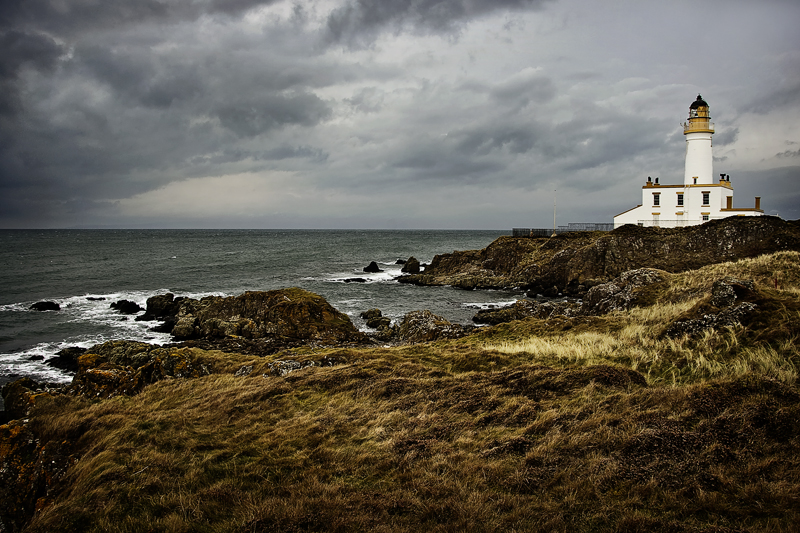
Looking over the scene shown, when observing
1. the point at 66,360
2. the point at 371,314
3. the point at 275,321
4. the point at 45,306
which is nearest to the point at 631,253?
the point at 371,314

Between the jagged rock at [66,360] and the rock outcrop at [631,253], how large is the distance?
114 ft

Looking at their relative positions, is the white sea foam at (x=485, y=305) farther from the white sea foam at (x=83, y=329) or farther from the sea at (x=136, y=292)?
the white sea foam at (x=83, y=329)

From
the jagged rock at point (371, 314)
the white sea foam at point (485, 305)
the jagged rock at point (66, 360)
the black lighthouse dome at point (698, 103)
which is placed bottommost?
the jagged rock at point (66, 360)

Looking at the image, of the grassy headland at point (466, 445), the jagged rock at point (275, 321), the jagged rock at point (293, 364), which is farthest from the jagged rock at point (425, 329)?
the grassy headland at point (466, 445)

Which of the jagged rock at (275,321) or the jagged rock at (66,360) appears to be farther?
the jagged rock at (275,321)

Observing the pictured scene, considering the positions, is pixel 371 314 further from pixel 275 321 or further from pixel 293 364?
pixel 293 364

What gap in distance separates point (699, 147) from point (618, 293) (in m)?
38.4

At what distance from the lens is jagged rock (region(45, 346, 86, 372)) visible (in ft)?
73.2

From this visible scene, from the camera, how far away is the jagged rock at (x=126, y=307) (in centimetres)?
3603

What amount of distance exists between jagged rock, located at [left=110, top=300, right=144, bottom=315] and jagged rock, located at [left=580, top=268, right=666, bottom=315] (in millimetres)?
35120

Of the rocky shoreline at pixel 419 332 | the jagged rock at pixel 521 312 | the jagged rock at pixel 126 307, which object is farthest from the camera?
the jagged rock at pixel 126 307

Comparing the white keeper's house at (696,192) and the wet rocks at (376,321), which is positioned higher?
the white keeper's house at (696,192)

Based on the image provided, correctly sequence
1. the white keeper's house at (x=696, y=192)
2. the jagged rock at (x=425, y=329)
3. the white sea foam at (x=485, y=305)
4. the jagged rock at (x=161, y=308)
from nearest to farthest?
the jagged rock at (x=425, y=329), the jagged rock at (x=161, y=308), the white sea foam at (x=485, y=305), the white keeper's house at (x=696, y=192)

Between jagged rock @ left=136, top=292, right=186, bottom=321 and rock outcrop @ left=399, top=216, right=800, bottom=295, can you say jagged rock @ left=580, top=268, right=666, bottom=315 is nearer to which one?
rock outcrop @ left=399, top=216, right=800, bottom=295
